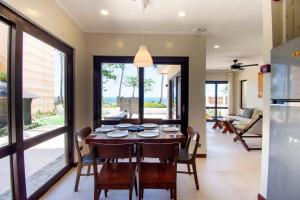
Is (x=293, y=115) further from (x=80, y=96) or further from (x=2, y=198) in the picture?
(x=80, y=96)

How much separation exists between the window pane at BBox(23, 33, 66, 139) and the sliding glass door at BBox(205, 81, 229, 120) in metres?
7.88

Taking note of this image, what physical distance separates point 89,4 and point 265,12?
2295 millimetres

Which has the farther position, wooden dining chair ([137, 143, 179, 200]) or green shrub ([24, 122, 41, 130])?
green shrub ([24, 122, 41, 130])

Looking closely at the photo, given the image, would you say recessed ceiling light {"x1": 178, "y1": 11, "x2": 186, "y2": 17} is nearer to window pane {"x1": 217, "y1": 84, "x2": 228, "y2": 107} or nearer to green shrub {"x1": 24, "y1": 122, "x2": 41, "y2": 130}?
green shrub {"x1": 24, "y1": 122, "x2": 41, "y2": 130}

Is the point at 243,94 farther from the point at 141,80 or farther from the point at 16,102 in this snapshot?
the point at 16,102

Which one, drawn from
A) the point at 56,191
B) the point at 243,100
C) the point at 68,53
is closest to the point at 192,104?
the point at 68,53

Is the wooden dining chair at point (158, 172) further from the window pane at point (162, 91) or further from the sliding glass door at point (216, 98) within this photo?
the sliding glass door at point (216, 98)

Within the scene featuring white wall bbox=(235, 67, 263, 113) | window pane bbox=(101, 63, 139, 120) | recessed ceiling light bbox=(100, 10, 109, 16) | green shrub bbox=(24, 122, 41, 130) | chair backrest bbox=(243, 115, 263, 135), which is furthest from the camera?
white wall bbox=(235, 67, 263, 113)

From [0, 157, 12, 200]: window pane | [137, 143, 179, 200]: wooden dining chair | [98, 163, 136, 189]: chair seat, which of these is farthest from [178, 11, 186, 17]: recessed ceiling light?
[0, 157, 12, 200]: window pane

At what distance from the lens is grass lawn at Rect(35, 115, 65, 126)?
9.20 feet

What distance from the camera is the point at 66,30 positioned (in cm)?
324

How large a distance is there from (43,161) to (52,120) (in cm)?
60

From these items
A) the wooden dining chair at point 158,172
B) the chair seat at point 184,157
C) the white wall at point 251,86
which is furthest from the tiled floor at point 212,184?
the white wall at point 251,86

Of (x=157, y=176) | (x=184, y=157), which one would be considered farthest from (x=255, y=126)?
(x=157, y=176)
